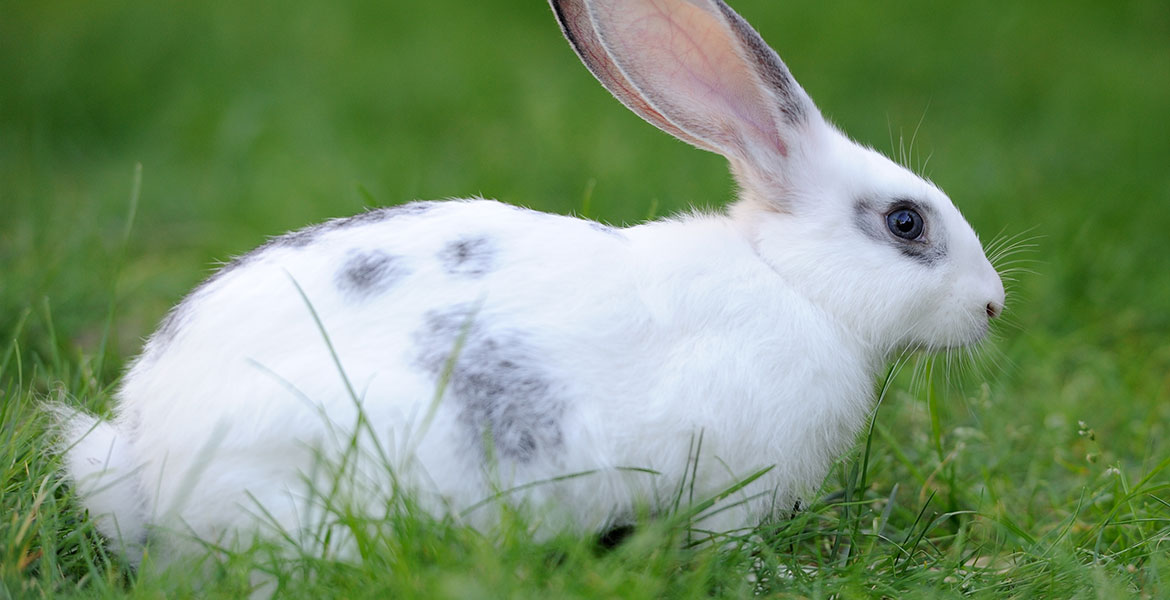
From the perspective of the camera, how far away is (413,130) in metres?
7.00

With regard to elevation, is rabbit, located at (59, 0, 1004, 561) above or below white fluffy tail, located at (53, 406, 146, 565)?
above

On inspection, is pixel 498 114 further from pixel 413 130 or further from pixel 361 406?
pixel 361 406

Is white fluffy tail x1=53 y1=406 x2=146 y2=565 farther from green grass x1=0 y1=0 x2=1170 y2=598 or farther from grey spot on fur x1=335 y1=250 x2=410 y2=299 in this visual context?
grey spot on fur x1=335 y1=250 x2=410 y2=299

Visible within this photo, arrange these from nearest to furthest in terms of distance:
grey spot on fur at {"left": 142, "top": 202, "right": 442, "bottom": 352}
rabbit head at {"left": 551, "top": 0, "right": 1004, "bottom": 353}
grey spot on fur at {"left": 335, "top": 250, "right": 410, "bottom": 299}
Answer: grey spot on fur at {"left": 335, "top": 250, "right": 410, "bottom": 299}
grey spot on fur at {"left": 142, "top": 202, "right": 442, "bottom": 352}
rabbit head at {"left": 551, "top": 0, "right": 1004, "bottom": 353}

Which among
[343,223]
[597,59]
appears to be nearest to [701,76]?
[597,59]

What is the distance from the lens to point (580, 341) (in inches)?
111

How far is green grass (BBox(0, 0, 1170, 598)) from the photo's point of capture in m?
2.71

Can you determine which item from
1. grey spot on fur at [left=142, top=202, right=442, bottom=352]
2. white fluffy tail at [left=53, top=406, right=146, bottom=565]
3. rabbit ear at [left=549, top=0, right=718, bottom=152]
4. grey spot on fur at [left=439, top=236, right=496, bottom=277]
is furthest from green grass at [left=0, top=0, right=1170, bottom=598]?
rabbit ear at [left=549, top=0, right=718, bottom=152]

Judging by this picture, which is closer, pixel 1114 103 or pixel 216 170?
pixel 216 170

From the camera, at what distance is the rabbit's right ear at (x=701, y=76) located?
10.4 feet

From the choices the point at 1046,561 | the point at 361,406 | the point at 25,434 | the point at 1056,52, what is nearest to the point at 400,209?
the point at 361,406

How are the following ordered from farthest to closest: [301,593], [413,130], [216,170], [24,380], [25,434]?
1. [413,130]
2. [216,170]
3. [24,380]
4. [25,434]
5. [301,593]

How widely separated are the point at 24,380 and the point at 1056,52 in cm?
710

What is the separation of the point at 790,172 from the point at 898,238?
0.33m
